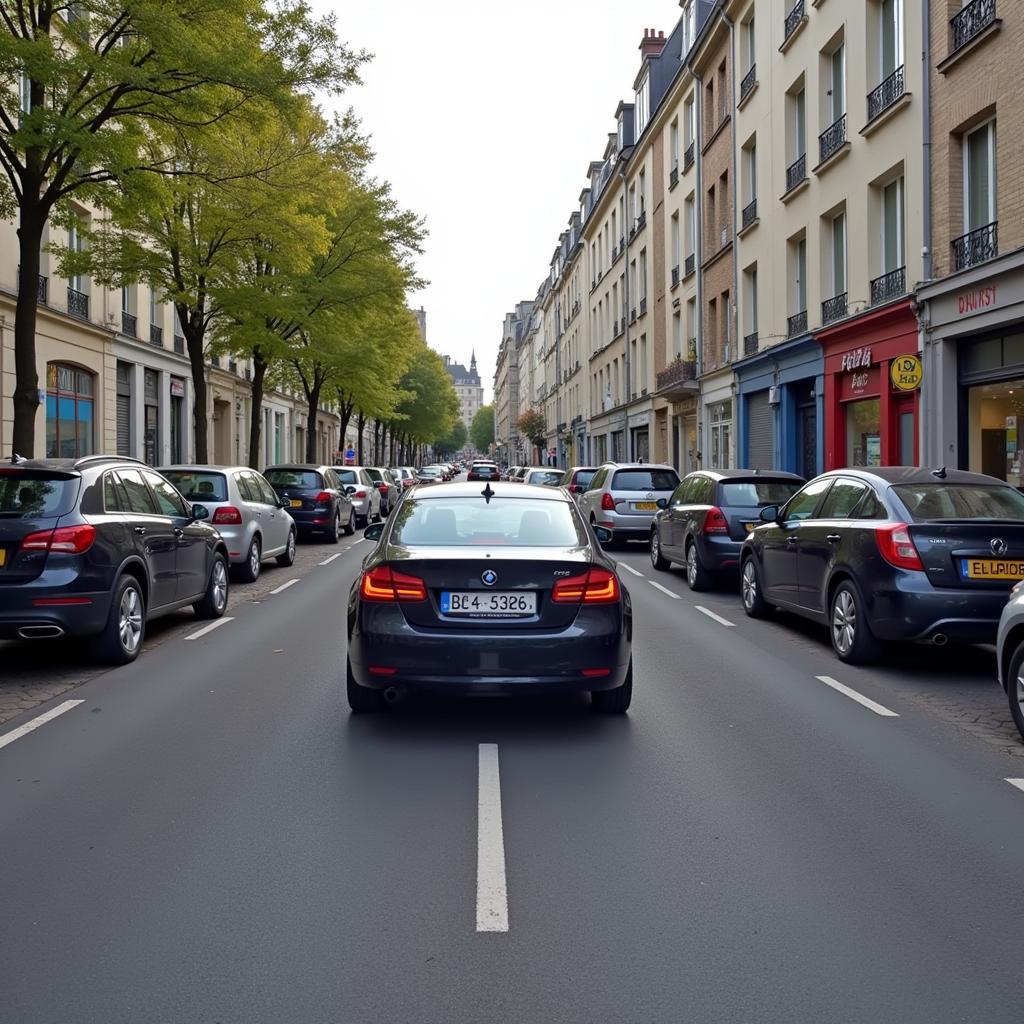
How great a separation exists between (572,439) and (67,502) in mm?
59649

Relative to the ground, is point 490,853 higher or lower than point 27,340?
lower

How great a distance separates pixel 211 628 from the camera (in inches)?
403

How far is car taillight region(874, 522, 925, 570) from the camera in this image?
309 inches

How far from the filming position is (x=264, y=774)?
5.22 meters

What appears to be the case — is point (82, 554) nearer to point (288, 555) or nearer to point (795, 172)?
point (288, 555)

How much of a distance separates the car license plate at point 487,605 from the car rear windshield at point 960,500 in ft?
12.3

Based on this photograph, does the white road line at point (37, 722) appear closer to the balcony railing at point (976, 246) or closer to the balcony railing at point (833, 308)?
the balcony railing at point (976, 246)

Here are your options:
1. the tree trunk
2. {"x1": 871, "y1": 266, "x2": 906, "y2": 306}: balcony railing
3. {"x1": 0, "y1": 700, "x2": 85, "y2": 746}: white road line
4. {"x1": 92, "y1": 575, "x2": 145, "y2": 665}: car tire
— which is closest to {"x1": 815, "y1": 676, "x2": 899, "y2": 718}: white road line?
{"x1": 0, "y1": 700, "x2": 85, "y2": 746}: white road line

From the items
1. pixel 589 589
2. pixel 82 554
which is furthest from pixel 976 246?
pixel 82 554

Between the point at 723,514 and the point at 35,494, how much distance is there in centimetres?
816

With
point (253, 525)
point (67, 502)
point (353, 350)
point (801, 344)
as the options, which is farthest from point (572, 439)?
point (67, 502)

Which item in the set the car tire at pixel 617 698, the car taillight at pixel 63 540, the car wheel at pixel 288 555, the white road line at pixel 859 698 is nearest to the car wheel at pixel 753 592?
the white road line at pixel 859 698

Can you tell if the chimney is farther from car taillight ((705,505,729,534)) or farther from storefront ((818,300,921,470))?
car taillight ((705,505,729,534))

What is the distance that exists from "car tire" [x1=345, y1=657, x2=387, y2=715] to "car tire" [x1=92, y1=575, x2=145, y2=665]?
2591mm
